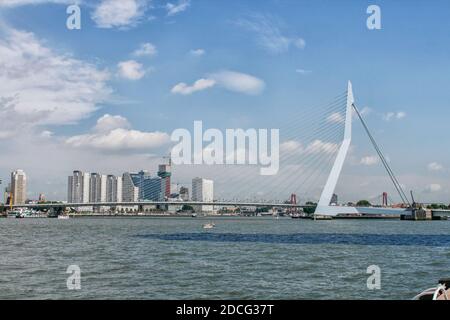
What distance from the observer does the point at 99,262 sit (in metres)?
14.0

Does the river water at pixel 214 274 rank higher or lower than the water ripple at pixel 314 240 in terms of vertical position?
higher

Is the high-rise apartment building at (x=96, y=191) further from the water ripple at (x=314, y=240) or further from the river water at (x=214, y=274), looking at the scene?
the river water at (x=214, y=274)

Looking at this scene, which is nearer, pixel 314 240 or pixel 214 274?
pixel 214 274

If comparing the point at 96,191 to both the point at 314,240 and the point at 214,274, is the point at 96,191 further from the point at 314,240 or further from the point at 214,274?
the point at 214,274

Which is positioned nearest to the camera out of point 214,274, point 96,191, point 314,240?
point 214,274

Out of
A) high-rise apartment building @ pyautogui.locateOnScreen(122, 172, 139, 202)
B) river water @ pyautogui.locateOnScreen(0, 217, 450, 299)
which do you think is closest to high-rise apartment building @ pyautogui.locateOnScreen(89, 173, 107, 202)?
high-rise apartment building @ pyautogui.locateOnScreen(122, 172, 139, 202)

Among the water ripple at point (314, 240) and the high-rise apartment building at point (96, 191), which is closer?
the water ripple at point (314, 240)

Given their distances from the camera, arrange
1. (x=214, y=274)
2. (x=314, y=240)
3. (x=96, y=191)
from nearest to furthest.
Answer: (x=214, y=274) → (x=314, y=240) → (x=96, y=191)

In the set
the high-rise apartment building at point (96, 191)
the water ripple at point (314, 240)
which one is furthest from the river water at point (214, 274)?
the high-rise apartment building at point (96, 191)

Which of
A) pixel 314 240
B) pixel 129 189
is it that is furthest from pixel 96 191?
pixel 314 240

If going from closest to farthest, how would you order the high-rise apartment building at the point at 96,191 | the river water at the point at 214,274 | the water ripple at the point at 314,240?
the river water at the point at 214,274, the water ripple at the point at 314,240, the high-rise apartment building at the point at 96,191
